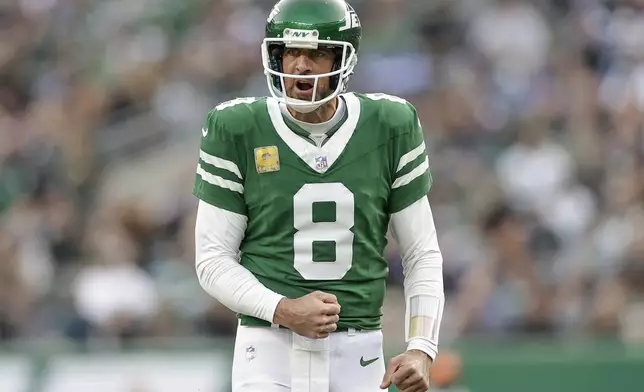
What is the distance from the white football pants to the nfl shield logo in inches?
22.2

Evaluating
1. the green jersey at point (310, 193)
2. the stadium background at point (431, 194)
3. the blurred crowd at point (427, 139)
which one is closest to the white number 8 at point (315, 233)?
the green jersey at point (310, 193)

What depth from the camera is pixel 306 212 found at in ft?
15.5

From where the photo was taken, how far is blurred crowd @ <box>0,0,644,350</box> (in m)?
9.78

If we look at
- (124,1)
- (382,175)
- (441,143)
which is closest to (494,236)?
(441,143)

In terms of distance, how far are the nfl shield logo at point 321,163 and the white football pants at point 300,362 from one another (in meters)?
0.56

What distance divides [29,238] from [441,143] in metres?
3.45

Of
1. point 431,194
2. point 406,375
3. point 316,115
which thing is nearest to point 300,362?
point 406,375

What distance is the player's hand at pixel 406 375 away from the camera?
4531 mm

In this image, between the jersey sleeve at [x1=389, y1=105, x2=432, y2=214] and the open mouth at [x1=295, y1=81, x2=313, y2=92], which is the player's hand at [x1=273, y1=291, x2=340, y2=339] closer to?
the jersey sleeve at [x1=389, y1=105, x2=432, y2=214]

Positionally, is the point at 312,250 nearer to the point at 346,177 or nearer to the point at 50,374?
the point at 346,177

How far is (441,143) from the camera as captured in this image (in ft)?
37.5

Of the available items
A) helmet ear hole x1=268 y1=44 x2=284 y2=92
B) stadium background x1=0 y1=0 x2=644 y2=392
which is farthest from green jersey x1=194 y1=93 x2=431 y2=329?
stadium background x1=0 y1=0 x2=644 y2=392

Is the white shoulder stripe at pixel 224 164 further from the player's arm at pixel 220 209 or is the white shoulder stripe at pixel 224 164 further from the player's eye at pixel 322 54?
the player's eye at pixel 322 54

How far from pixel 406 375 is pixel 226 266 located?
71 centimetres
